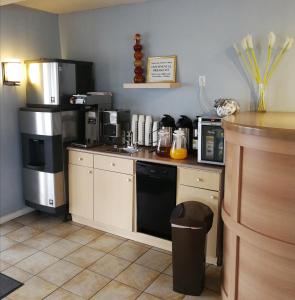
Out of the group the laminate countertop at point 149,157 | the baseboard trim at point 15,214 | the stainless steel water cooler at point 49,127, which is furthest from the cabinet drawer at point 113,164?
the baseboard trim at point 15,214

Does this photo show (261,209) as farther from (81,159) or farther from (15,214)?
(15,214)

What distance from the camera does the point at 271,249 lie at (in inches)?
72.3

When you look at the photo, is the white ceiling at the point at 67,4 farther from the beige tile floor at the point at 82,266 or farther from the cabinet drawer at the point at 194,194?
the beige tile floor at the point at 82,266

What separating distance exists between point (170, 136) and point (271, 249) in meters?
1.57

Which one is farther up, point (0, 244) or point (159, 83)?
point (159, 83)

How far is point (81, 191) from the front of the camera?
356 cm

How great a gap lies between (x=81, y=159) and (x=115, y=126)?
1.69 feet

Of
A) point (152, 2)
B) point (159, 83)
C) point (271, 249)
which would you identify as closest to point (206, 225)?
point (271, 249)

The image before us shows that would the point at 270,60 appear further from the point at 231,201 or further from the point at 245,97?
the point at 231,201

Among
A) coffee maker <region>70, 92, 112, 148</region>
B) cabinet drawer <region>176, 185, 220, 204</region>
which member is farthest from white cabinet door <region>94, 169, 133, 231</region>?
cabinet drawer <region>176, 185, 220, 204</region>

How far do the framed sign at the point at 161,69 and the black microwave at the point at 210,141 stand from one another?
2.58 feet

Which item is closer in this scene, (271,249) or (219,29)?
(271,249)

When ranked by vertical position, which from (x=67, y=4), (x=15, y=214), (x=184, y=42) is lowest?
(x=15, y=214)

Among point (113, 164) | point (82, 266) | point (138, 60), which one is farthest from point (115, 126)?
point (82, 266)
